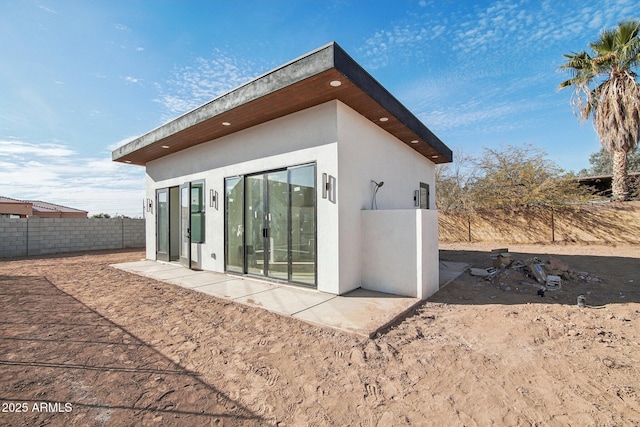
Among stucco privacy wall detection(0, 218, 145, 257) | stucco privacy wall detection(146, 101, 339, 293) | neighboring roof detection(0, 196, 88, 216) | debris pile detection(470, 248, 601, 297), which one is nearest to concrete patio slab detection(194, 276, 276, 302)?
stucco privacy wall detection(146, 101, 339, 293)

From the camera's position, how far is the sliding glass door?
15.5 feet

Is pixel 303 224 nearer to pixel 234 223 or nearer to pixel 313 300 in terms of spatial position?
pixel 313 300

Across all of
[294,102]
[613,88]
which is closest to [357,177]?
[294,102]

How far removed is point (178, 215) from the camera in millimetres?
8031

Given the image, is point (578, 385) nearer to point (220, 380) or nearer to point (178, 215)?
point (220, 380)

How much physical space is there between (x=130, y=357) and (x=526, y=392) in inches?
135

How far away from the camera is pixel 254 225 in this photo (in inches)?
218

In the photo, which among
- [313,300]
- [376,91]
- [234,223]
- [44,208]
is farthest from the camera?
[44,208]

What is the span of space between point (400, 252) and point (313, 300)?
5.29 feet

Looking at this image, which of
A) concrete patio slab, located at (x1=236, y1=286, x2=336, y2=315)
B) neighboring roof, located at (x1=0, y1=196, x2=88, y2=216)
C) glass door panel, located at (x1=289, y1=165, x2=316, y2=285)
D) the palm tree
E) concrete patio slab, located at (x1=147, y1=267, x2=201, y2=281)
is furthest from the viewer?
neighboring roof, located at (x1=0, y1=196, x2=88, y2=216)

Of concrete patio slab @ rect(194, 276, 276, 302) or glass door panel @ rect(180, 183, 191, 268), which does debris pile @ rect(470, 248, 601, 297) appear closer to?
concrete patio slab @ rect(194, 276, 276, 302)

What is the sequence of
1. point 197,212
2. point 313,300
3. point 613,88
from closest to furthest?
point 313,300 < point 197,212 < point 613,88

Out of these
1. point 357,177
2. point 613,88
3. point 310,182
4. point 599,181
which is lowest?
point 310,182

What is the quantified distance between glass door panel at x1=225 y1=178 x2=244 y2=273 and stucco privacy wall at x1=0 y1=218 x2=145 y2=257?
1054cm
